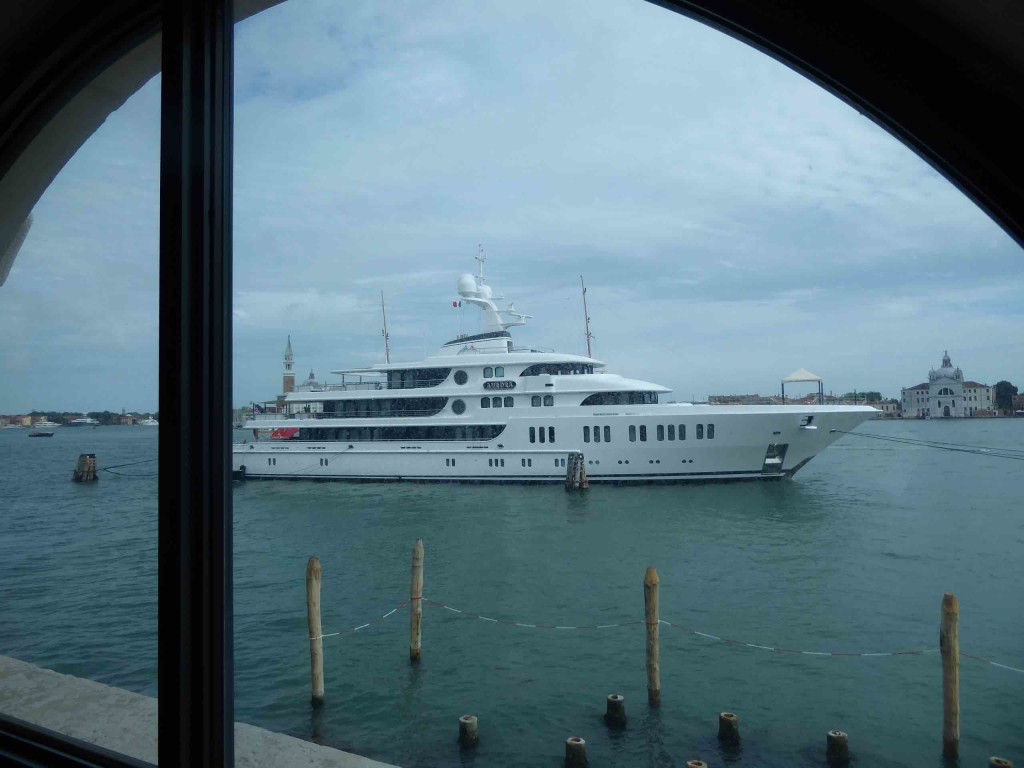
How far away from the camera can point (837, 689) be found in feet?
17.2

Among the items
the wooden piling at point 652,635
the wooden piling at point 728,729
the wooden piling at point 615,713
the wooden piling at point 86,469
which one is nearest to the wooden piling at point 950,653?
the wooden piling at point 728,729

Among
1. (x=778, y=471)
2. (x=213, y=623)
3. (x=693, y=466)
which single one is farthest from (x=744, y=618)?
(x=778, y=471)

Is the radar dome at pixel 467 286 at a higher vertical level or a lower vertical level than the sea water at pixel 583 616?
higher

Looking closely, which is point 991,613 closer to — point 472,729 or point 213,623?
point 472,729

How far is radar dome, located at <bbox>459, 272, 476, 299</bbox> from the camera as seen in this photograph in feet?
65.1

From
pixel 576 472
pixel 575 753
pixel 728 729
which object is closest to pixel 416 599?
pixel 575 753

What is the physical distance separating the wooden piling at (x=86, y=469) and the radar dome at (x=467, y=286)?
11.8 m

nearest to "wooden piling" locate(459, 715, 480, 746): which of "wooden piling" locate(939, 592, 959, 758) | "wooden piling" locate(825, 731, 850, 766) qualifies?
"wooden piling" locate(825, 731, 850, 766)

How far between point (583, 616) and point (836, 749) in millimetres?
3238

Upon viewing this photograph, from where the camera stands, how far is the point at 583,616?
7.02 metres

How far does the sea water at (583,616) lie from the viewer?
464 centimetres

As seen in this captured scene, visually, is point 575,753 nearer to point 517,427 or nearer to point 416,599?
point 416,599

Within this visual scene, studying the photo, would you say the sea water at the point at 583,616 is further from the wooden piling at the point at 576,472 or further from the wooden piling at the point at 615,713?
the wooden piling at the point at 576,472

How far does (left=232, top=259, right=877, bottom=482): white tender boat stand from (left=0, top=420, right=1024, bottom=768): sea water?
107 cm
